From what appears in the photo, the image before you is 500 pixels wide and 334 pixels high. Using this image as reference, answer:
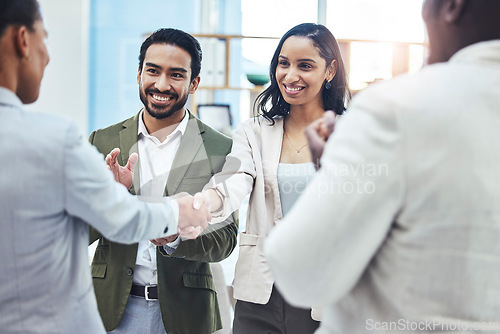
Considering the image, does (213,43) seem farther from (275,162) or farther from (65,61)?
(275,162)

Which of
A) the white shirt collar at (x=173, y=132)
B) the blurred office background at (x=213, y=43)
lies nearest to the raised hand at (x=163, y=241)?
the white shirt collar at (x=173, y=132)

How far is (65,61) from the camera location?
186 inches

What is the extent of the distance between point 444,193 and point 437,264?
0.37 feet

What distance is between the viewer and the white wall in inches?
183

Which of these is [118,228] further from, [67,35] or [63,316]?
[67,35]

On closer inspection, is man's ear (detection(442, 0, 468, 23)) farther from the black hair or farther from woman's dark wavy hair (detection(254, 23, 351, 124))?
the black hair

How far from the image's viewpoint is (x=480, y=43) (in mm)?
742

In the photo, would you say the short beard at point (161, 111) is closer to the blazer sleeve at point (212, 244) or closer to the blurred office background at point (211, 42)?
the blazer sleeve at point (212, 244)

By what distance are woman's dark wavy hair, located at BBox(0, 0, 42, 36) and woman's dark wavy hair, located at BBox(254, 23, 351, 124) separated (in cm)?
103

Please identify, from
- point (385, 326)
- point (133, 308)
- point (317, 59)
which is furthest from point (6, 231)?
point (317, 59)

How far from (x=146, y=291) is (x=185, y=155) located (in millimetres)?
489

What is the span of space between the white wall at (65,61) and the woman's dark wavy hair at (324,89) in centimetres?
320

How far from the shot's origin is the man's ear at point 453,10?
754mm

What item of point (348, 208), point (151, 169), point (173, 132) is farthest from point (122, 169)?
point (348, 208)
